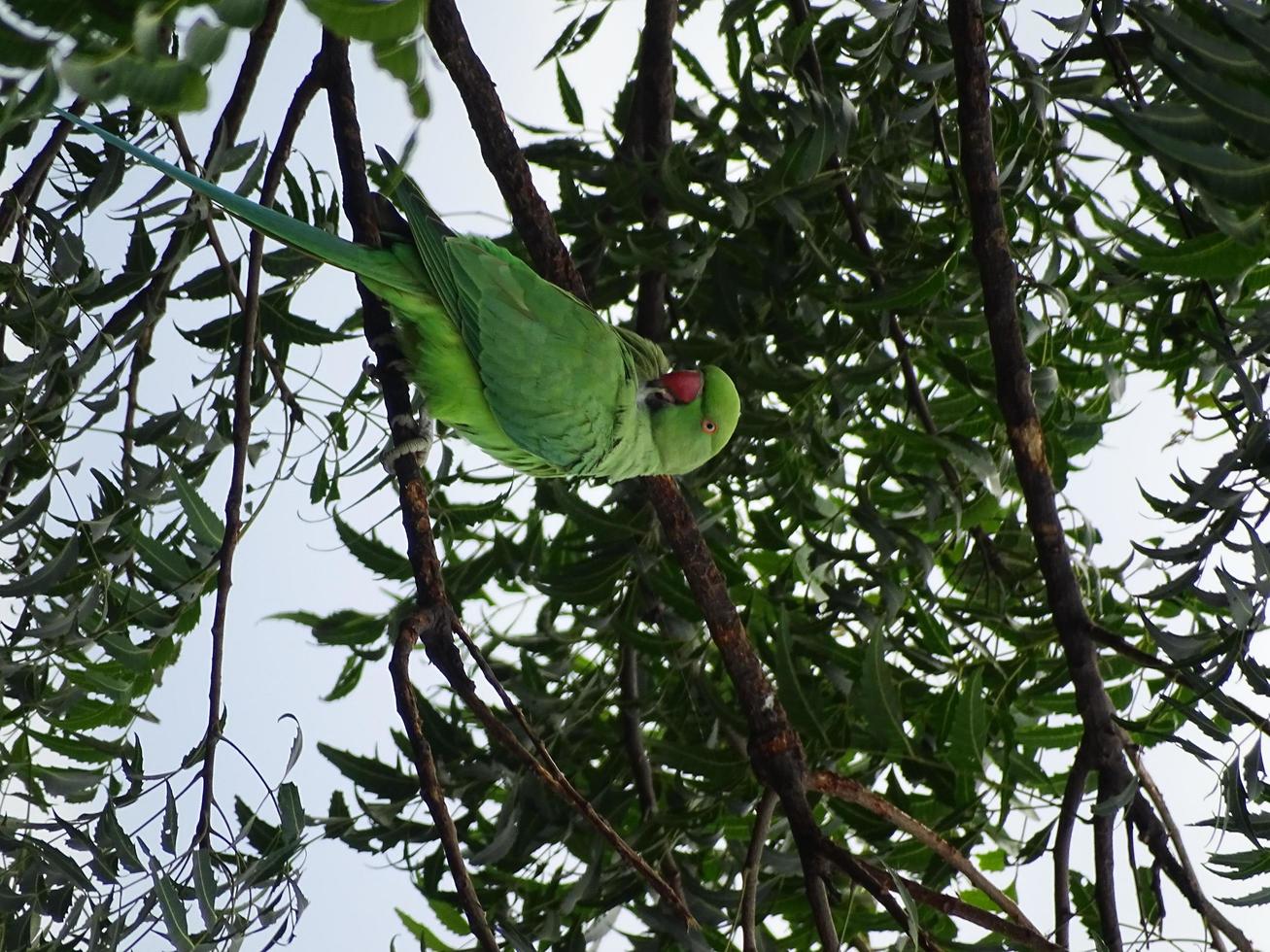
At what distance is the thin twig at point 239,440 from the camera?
932 mm

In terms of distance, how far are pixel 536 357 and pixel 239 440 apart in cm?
38

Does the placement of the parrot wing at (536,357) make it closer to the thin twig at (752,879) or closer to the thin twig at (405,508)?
the thin twig at (405,508)

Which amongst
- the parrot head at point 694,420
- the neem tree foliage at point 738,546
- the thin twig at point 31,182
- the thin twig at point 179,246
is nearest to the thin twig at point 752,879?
the neem tree foliage at point 738,546

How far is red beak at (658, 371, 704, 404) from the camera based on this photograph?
133cm

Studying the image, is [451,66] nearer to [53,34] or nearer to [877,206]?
[877,206]

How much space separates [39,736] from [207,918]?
447 mm

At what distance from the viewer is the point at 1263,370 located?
0.89m

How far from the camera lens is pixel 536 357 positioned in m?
1.33

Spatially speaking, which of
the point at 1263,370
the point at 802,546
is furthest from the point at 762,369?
the point at 1263,370

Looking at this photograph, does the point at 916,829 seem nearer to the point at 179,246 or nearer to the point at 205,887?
the point at 205,887

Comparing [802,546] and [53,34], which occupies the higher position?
[802,546]

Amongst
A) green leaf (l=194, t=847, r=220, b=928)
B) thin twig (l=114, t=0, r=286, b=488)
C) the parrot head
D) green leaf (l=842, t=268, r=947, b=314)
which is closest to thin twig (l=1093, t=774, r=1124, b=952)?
green leaf (l=842, t=268, r=947, b=314)

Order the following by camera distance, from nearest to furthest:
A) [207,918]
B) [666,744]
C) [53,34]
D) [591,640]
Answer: [53,34] → [207,918] → [666,744] → [591,640]

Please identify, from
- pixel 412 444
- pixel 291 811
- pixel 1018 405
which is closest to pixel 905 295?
pixel 1018 405
